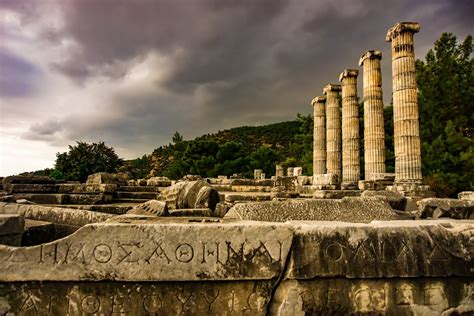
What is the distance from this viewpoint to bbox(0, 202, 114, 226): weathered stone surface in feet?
13.0

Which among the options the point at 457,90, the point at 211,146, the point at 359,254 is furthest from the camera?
the point at 211,146

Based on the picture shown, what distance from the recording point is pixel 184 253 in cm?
220

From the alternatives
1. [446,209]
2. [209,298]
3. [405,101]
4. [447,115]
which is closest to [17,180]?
[209,298]

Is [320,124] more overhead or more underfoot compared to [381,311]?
more overhead

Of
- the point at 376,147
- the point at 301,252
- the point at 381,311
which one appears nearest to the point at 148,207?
the point at 301,252

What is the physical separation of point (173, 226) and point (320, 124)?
66.0 feet

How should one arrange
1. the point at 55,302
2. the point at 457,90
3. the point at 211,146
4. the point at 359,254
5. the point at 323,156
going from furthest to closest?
the point at 211,146, the point at 323,156, the point at 457,90, the point at 359,254, the point at 55,302

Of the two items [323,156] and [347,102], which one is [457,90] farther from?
[323,156]

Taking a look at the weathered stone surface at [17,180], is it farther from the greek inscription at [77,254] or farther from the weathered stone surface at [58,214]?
the greek inscription at [77,254]

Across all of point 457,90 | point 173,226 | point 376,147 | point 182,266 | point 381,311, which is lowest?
point 381,311

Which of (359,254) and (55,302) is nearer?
(55,302)

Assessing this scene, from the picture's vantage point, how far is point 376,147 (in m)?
14.8

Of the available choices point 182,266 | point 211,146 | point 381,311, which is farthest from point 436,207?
point 211,146

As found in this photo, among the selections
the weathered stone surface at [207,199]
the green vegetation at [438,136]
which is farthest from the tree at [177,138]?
the weathered stone surface at [207,199]
